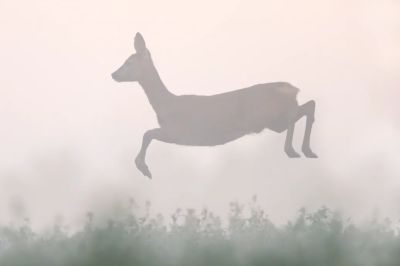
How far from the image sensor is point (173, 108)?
605 centimetres

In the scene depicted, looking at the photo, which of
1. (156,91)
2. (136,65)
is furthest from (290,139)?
(136,65)

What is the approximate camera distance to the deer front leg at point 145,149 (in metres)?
5.91

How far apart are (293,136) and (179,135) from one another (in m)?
0.60

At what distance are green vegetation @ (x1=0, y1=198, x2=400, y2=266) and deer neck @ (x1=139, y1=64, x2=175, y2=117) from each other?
24.7 inches

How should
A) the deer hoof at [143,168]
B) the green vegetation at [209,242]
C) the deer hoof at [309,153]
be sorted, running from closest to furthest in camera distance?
the green vegetation at [209,242] < the deer hoof at [143,168] < the deer hoof at [309,153]

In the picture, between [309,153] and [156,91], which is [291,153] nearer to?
[309,153]

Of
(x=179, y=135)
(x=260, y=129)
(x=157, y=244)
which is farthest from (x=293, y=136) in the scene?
(x=157, y=244)

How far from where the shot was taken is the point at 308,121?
6.00m

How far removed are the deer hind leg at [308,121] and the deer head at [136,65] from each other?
2.78 feet

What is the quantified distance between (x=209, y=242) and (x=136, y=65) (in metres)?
1.06

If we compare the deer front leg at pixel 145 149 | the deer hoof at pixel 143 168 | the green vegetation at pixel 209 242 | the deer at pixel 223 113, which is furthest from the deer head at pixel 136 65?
the green vegetation at pixel 209 242

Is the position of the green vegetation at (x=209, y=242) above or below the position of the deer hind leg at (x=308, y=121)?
below

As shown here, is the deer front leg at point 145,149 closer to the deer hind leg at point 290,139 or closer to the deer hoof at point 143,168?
the deer hoof at point 143,168

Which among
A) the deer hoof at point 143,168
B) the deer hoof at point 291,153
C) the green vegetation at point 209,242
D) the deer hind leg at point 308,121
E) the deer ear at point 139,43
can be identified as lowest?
the green vegetation at point 209,242
